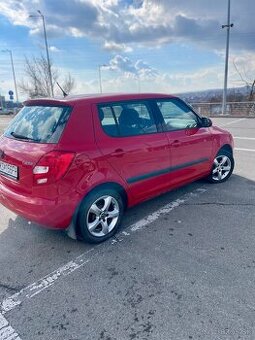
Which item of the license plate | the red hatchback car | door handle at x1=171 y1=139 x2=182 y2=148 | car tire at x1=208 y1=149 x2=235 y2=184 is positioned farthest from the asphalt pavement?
car tire at x1=208 y1=149 x2=235 y2=184

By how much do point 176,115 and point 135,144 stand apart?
109 centimetres

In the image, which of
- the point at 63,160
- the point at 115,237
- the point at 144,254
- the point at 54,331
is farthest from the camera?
the point at 115,237

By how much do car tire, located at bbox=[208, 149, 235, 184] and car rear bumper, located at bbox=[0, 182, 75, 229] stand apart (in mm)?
2974

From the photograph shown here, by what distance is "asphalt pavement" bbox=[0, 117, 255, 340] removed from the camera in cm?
209

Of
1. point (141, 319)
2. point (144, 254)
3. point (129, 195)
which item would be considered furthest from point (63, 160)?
point (141, 319)

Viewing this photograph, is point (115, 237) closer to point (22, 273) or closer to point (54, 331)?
point (22, 273)

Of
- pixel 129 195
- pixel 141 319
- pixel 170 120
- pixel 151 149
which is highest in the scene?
pixel 170 120

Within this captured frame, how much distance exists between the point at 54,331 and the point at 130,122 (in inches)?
91.5

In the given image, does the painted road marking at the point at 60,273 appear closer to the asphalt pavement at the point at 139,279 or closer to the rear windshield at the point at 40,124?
the asphalt pavement at the point at 139,279

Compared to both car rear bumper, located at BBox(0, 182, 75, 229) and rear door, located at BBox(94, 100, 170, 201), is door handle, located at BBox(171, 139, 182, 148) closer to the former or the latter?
rear door, located at BBox(94, 100, 170, 201)

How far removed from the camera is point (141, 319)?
2.15 meters

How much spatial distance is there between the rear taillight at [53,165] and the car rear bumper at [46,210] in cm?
24

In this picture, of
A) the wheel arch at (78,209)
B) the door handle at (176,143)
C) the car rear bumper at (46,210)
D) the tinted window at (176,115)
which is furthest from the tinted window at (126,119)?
the car rear bumper at (46,210)

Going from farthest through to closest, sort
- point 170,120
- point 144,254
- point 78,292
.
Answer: point 170,120 → point 144,254 → point 78,292
